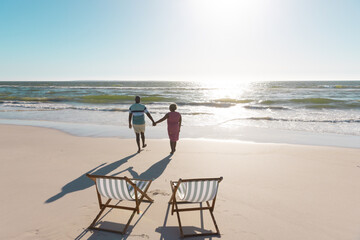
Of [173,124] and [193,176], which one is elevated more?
[173,124]

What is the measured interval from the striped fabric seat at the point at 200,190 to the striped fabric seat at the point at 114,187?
2.71ft

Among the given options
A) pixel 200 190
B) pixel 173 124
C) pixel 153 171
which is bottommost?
pixel 153 171

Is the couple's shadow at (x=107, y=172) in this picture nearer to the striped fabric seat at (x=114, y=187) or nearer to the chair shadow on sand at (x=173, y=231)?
the striped fabric seat at (x=114, y=187)

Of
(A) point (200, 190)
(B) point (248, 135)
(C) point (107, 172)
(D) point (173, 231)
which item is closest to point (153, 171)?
(C) point (107, 172)

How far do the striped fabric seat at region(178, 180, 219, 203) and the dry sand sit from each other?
0.59 meters

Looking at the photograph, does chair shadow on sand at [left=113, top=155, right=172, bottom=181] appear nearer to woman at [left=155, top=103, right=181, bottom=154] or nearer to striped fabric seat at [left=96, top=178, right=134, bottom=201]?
woman at [left=155, top=103, right=181, bottom=154]

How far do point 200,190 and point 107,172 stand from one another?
129 inches

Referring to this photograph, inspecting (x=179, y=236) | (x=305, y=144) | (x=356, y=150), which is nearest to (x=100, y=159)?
(x=179, y=236)

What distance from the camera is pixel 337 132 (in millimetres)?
11352

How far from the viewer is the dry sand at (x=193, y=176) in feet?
11.6

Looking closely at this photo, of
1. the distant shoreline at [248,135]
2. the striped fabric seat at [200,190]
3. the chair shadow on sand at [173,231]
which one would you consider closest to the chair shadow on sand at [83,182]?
the chair shadow on sand at [173,231]

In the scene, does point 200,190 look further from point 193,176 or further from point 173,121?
point 173,121

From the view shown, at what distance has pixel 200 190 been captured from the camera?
10.9 ft

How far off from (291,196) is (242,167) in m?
1.64
